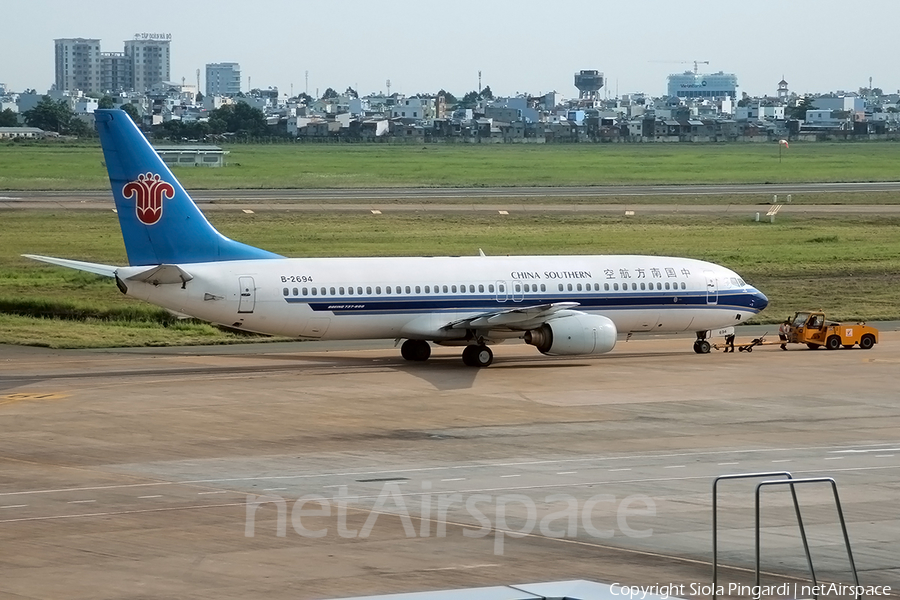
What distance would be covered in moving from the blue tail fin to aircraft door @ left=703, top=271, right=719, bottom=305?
19.0 m

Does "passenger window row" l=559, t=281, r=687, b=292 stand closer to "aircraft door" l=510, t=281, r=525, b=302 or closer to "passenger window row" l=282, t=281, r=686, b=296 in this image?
"passenger window row" l=282, t=281, r=686, b=296

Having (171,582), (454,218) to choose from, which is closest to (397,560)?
(171,582)

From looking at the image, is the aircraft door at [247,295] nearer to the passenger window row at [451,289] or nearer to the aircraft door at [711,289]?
the passenger window row at [451,289]

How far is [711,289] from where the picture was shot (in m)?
51.5

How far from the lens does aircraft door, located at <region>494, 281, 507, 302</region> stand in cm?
4800

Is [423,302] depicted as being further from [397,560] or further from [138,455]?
[397,560]

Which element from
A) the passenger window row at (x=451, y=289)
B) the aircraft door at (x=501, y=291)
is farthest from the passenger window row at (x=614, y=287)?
the aircraft door at (x=501, y=291)

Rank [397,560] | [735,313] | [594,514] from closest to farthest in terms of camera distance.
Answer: [397,560], [594,514], [735,313]

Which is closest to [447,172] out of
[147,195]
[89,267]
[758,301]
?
[758,301]

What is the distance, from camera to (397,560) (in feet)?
72.6

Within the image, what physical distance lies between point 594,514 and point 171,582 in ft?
27.9

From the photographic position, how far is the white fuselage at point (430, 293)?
44.2m

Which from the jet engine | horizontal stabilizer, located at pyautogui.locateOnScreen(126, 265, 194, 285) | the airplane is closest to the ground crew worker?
the airplane

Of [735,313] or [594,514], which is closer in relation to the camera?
[594,514]
